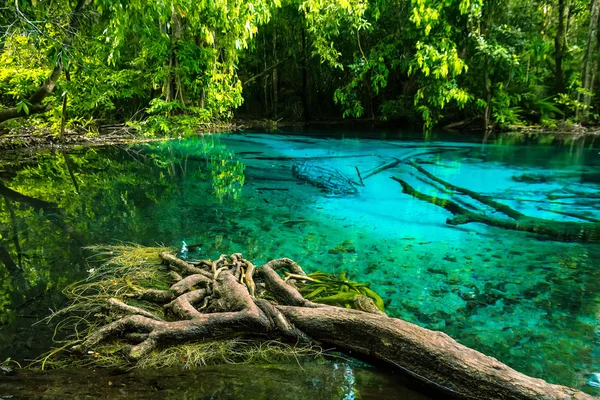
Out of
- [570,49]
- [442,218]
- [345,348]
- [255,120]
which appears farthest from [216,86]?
[570,49]

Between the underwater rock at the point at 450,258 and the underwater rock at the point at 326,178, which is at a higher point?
the underwater rock at the point at 326,178

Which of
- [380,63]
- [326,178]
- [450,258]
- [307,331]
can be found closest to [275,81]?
[380,63]

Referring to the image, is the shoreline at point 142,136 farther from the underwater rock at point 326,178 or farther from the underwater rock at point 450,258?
the underwater rock at point 450,258

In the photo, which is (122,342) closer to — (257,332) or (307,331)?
(257,332)

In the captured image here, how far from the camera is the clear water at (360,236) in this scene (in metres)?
2.76

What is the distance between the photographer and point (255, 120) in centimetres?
1947

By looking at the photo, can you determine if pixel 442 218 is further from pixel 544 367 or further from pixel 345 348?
pixel 345 348

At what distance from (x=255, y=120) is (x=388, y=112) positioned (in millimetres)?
6554

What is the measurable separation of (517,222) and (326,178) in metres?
3.40

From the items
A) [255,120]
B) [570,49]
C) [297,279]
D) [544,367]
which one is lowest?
[544,367]

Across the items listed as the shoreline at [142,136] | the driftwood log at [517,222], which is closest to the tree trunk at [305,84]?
the shoreline at [142,136]

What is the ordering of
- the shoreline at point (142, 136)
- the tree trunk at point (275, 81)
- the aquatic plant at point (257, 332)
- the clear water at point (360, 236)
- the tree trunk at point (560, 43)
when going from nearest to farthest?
1. the aquatic plant at point (257, 332)
2. the clear water at point (360, 236)
3. the shoreline at point (142, 136)
4. the tree trunk at point (560, 43)
5. the tree trunk at point (275, 81)

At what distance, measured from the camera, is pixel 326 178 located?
292 inches

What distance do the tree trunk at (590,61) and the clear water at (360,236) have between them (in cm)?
673
